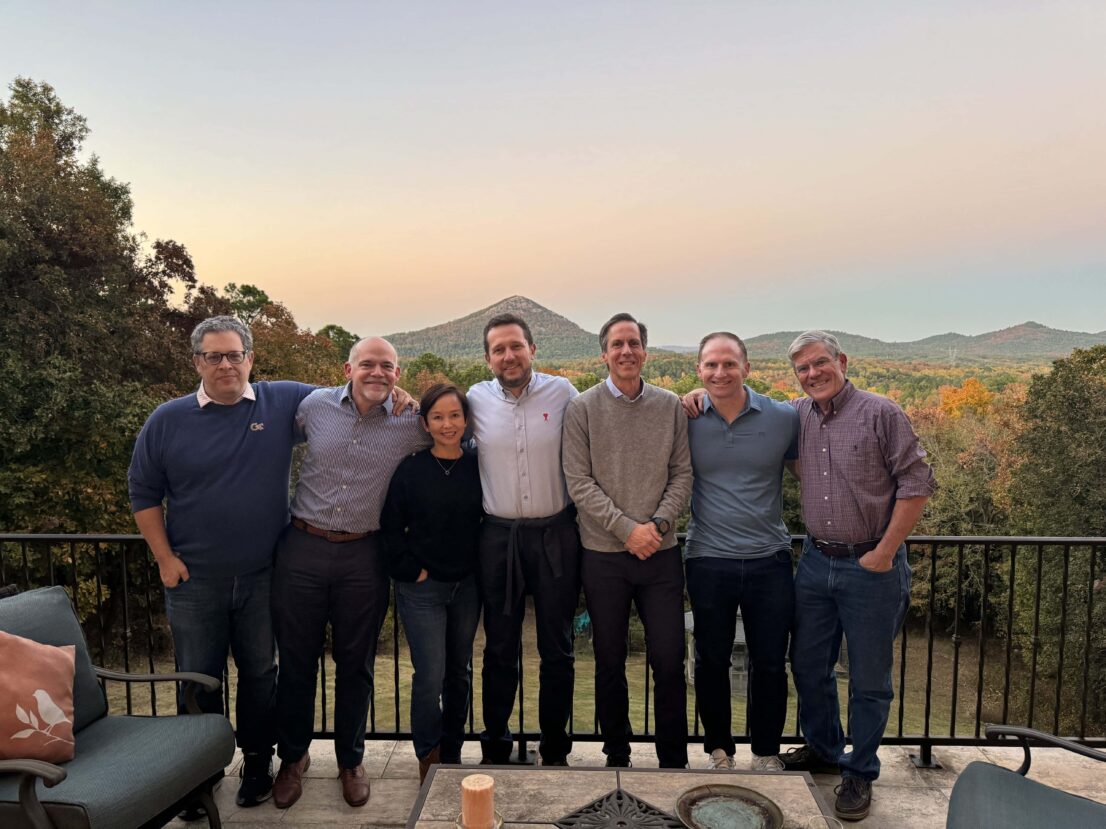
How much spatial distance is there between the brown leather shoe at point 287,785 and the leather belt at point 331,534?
38.3 inches

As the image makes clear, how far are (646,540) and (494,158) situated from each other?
74.1ft

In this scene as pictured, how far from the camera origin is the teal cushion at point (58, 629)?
2.45 metres

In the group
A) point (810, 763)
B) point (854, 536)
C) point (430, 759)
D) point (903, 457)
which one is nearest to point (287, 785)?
point (430, 759)

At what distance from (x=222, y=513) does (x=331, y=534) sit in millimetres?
427

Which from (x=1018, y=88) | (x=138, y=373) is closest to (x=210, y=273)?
(x=138, y=373)

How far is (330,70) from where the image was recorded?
16219mm

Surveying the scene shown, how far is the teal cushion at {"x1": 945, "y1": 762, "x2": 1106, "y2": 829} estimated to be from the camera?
1856 millimetres

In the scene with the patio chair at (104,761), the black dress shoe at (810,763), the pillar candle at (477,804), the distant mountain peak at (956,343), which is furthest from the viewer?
the distant mountain peak at (956,343)

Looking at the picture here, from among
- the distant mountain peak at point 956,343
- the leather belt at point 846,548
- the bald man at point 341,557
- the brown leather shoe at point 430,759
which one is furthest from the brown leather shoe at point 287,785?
the distant mountain peak at point 956,343

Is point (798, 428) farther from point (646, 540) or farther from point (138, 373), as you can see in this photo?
point (138, 373)

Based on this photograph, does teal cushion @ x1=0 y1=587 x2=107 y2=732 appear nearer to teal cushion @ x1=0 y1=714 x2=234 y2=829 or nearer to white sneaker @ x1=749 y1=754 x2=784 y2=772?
teal cushion @ x1=0 y1=714 x2=234 y2=829

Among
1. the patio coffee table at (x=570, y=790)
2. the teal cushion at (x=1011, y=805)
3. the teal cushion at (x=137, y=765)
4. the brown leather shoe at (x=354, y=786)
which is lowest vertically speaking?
the brown leather shoe at (x=354, y=786)

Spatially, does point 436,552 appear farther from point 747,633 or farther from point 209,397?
point 747,633

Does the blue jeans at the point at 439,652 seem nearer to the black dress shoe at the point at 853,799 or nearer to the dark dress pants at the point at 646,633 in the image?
the dark dress pants at the point at 646,633
